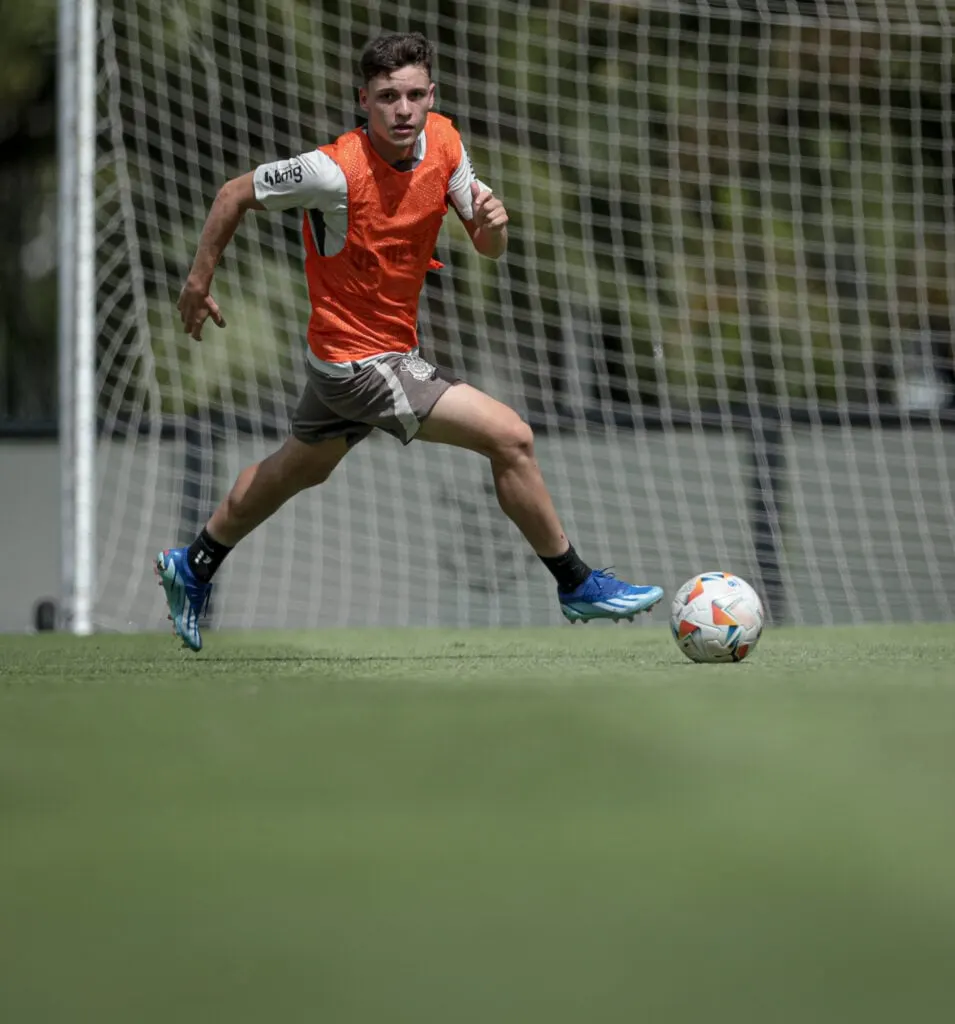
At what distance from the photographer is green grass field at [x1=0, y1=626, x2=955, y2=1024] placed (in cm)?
153

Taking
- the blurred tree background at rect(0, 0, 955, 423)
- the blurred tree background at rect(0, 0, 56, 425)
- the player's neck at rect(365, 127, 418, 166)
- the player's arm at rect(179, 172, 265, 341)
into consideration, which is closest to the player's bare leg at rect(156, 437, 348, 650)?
the player's arm at rect(179, 172, 265, 341)

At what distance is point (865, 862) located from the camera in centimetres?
201

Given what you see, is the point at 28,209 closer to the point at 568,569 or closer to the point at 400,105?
the point at 400,105

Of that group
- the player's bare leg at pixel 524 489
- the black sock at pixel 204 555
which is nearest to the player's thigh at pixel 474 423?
the player's bare leg at pixel 524 489

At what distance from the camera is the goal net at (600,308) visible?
8156 mm

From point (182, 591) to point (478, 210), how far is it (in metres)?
1.41

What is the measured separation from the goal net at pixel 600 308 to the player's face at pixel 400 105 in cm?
354

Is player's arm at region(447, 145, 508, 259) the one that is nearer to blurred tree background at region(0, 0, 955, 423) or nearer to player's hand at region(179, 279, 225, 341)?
player's hand at region(179, 279, 225, 341)

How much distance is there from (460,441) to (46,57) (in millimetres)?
6607

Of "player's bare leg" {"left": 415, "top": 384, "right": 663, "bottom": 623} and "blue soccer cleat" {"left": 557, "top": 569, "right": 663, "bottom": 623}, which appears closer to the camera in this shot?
"player's bare leg" {"left": 415, "top": 384, "right": 663, "bottom": 623}

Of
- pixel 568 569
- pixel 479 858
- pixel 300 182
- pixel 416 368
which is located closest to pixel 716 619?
pixel 568 569

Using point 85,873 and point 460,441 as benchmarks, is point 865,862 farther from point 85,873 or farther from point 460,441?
point 460,441

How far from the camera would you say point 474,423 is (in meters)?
4.61

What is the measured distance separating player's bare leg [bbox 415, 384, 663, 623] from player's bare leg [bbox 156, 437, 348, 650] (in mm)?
317
